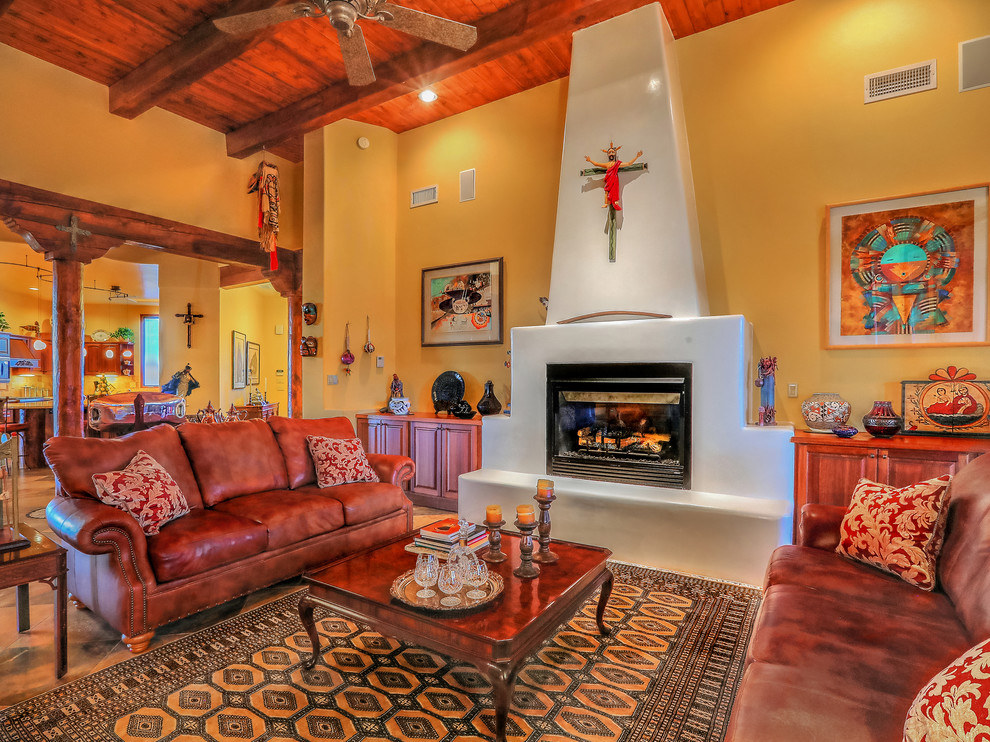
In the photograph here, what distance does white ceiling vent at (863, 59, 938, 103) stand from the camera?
3.60 metres

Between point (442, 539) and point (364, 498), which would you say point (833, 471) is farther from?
point (364, 498)

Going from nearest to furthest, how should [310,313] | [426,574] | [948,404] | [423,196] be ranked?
[426,574] < [948,404] < [310,313] < [423,196]

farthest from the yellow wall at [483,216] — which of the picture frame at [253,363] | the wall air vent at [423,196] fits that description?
the picture frame at [253,363]

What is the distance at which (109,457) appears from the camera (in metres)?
2.83

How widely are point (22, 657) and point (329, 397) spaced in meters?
3.44

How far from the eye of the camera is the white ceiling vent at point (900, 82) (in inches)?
142

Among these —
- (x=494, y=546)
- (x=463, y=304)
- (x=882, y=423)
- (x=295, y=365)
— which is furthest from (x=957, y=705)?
(x=295, y=365)

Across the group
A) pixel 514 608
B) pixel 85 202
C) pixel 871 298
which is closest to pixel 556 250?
pixel 871 298

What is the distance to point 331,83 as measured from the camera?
5.14 metres

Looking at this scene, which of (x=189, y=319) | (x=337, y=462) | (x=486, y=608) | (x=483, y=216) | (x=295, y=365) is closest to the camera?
(x=486, y=608)

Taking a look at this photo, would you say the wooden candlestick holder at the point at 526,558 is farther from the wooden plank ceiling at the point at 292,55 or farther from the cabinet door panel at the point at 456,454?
the wooden plank ceiling at the point at 292,55

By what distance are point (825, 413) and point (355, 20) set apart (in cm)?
380

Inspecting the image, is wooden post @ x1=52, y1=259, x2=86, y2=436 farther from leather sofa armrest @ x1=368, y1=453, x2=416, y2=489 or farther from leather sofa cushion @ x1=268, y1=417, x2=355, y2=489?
leather sofa armrest @ x1=368, y1=453, x2=416, y2=489

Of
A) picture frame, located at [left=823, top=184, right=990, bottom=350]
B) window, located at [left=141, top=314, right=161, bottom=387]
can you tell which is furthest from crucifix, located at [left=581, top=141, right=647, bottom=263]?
window, located at [left=141, top=314, right=161, bottom=387]
